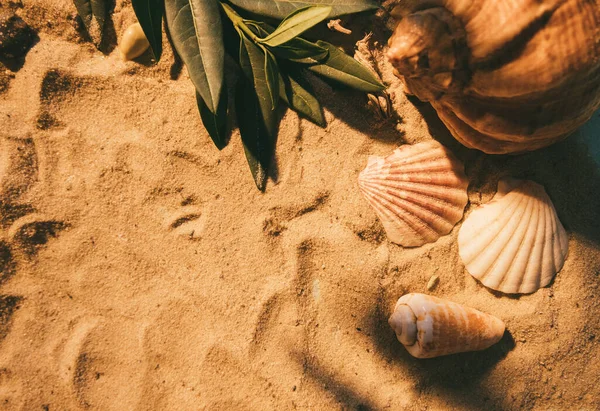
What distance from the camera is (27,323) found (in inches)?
56.4

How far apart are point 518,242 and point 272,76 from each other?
952mm

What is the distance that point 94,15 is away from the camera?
1449 millimetres

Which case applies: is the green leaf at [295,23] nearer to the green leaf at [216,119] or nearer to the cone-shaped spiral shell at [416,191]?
the green leaf at [216,119]

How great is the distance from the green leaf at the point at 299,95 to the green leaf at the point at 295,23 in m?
0.15

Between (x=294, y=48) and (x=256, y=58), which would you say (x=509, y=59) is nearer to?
(x=294, y=48)

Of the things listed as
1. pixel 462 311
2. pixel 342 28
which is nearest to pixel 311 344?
pixel 462 311

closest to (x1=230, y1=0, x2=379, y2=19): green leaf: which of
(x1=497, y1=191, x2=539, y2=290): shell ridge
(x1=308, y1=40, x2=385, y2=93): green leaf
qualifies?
(x1=308, y1=40, x2=385, y2=93): green leaf

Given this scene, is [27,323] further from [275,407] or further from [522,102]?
[522,102]

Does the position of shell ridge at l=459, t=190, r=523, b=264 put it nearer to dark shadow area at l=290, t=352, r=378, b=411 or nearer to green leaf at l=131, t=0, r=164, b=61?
dark shadow area at l=290, t=352, r=378, b=411

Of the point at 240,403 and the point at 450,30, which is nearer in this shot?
the point at 450,30

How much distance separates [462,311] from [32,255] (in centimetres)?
139

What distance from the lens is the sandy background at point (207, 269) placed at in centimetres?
143

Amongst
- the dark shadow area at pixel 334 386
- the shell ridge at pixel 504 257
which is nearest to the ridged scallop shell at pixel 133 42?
the dark shadow area at pixel 334 386

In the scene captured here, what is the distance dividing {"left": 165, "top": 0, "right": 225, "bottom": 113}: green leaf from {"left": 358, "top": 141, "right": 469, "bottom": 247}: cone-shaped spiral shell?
56 centimetres
